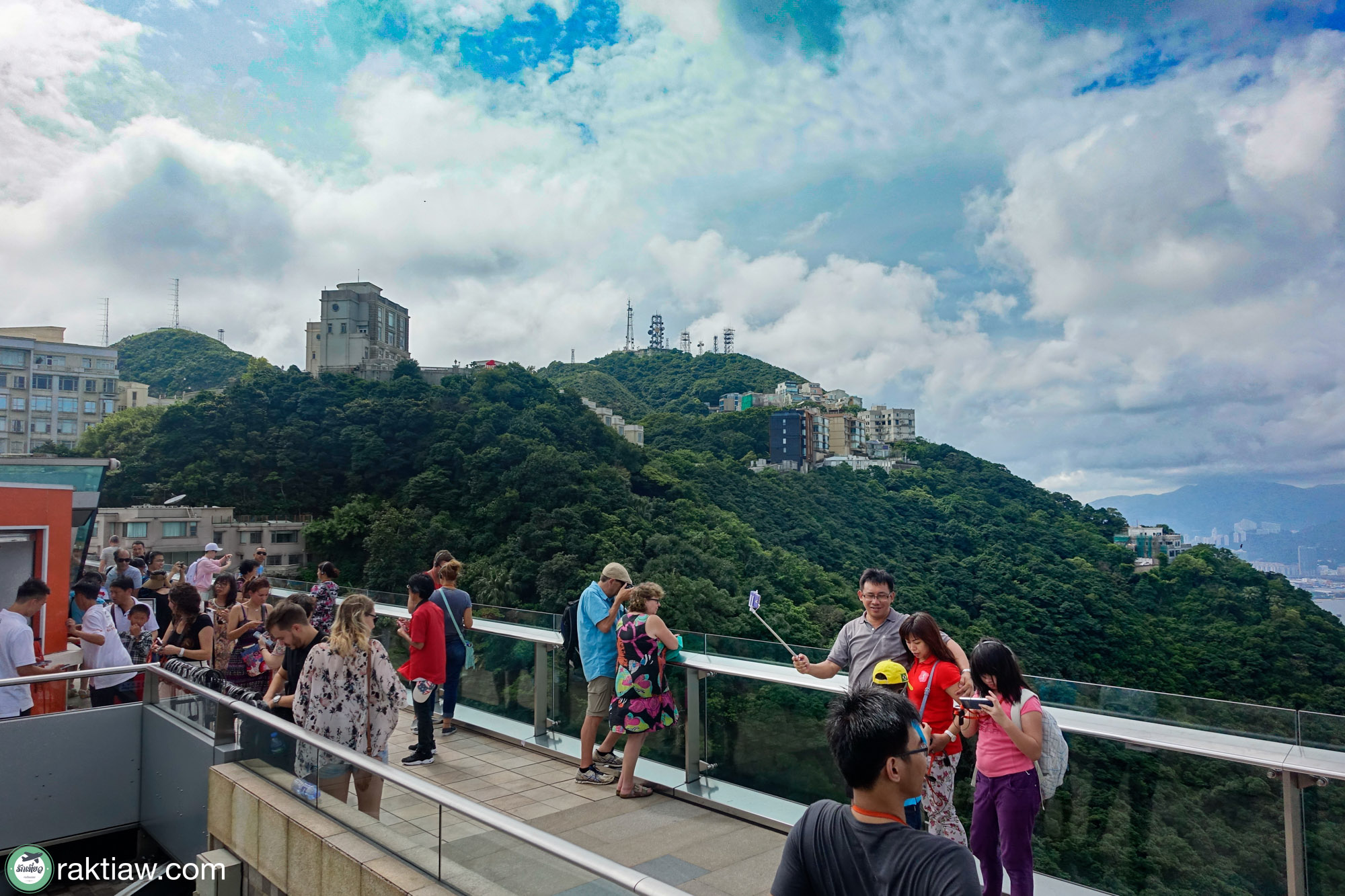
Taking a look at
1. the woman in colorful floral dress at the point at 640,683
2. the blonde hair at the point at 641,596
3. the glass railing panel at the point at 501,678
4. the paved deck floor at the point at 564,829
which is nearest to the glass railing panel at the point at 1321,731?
the paved deck floor at the point at 564,829

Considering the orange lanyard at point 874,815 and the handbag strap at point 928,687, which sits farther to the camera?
the handbag strap at point 928,687

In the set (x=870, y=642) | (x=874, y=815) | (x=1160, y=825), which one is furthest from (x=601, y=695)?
(x=874, y=815)

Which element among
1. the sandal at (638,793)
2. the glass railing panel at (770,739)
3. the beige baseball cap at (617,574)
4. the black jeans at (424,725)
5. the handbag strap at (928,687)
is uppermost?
the beige baseball cap at (617,574)

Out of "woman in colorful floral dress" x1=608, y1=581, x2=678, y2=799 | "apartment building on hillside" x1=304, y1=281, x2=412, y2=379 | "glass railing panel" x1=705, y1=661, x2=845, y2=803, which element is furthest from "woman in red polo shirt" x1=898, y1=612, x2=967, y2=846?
"apartment building on hillside" x1=304, y1=281, x2=412, y2=379

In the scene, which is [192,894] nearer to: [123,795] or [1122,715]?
[123,795]

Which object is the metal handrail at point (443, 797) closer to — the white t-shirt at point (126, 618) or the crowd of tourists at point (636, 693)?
the crowd of tourists at point (636, 693)

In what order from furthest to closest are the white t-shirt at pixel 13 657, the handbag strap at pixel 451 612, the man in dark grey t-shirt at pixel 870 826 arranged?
1. the handbag strap at pixel 451 612
2. the white t-shirt at pixel 13 657
3. the man in dark grey t-shirt at pixel 870 826

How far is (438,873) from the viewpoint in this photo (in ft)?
9.78

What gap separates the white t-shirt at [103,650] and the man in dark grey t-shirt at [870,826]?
587 cm

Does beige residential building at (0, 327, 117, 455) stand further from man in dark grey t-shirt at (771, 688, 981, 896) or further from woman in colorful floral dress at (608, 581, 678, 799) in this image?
man in dark grey t-shirt at (771, 688, 981, 896)

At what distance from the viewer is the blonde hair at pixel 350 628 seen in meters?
4.04

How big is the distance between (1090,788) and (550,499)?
39.4 metres

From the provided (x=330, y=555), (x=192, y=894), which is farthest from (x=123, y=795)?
(x=330, y=555)

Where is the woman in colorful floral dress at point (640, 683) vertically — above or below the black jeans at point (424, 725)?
above
